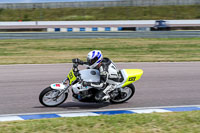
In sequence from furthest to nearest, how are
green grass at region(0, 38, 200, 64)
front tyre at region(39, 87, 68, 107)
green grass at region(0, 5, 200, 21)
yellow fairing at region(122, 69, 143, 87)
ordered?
green grass at region(0, 5, 200, 21), green grass at region(0, 38, 200, 64), yellow fairing at region(122, 69, 143, 87), front tyre at region(39, 87, 68, 107)

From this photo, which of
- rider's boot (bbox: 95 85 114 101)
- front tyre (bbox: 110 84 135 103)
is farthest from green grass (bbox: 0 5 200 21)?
rider's boot (bbox: 95 85 114 101)

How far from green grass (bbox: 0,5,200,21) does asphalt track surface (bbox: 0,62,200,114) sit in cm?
4047

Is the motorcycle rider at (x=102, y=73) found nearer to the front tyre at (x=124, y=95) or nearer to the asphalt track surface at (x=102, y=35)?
the front tyre at (x=124, y=95)

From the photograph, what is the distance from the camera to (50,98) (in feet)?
24.2

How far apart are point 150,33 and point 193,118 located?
19910 millimetres

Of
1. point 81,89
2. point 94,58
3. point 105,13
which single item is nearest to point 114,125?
point 81,89

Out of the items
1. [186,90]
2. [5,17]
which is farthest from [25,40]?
[5,17]

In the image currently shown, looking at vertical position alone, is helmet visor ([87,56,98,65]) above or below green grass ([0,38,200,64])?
below

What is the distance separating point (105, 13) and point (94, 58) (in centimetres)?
5207

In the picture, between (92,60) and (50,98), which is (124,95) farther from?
(50,98)

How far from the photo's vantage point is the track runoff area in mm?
7191

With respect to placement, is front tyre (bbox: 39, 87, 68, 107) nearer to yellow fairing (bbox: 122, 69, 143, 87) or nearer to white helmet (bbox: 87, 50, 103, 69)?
white helmet (bbox: 87, 50, 103, 69)

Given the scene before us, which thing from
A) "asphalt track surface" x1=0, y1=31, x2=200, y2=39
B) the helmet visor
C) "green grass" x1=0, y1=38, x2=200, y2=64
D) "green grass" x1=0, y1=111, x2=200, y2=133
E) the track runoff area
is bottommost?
"green grass" x1=0, y1=111, x2=200, y2=133

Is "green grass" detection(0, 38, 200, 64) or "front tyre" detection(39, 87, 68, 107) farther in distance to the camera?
"green grass" detection(0, 38, 200, 64)
